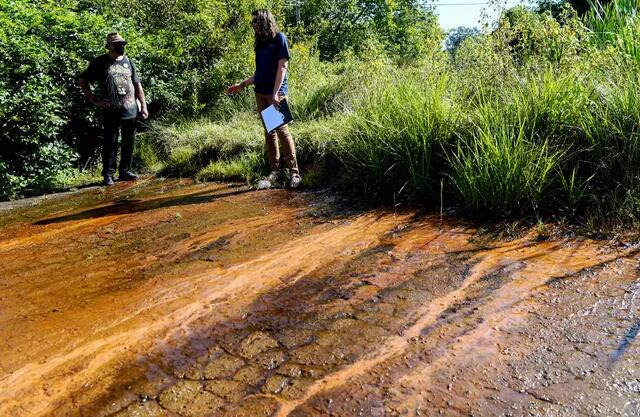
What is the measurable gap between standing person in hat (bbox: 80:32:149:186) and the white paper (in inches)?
86.9

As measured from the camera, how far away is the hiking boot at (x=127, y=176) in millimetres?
6582

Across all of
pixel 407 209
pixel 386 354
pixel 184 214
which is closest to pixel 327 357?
pixel 386 354

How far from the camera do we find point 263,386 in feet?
6.38

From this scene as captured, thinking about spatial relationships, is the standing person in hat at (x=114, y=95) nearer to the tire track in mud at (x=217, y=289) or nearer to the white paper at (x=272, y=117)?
the white paper at (x=272, y=117)

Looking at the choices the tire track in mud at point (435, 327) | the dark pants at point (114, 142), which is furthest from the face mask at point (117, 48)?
the tire track in mud at point (435, 327)

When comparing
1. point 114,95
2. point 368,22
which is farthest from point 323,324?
point 368,22

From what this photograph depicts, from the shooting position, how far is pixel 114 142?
20.9 ft

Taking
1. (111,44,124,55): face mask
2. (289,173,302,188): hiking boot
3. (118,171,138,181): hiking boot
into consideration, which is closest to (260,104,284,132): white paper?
(289,173,302,188): hiking boot

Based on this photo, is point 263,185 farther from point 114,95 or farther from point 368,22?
point 368,22

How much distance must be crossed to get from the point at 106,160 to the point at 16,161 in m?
1.16

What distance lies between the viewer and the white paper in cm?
492

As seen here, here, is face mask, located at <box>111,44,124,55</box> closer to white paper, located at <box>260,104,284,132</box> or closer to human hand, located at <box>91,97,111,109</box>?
human hand, located at <box>91,97,111,109</box>

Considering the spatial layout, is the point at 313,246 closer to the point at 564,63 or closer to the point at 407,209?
the point at 407,209

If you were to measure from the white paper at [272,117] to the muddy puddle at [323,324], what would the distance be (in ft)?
4.61
